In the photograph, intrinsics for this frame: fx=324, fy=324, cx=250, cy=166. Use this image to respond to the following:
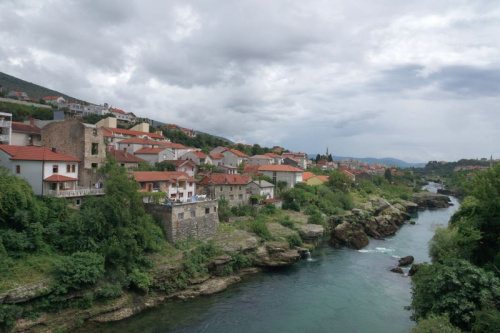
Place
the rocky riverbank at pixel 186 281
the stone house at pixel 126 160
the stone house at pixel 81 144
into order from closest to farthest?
the rocky riverbank at pixel 186 281, the stone house at pixel 81 144, the stone house at pixel 126 160

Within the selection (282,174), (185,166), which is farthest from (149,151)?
(282,174)

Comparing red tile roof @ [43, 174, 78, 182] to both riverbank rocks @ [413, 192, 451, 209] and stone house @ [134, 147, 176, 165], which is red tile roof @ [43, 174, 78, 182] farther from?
riverbank rocks @ [413, 192, 451, 209]

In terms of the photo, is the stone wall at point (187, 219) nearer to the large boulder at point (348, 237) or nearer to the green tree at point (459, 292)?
the large boulder at point (348, 237)

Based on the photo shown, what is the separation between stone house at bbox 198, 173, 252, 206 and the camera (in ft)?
131

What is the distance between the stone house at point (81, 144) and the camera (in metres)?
30.2

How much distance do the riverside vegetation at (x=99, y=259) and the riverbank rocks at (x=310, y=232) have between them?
5169 mm

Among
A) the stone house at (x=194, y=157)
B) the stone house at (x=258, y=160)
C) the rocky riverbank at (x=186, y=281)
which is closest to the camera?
the rocky riverbank at (x=186, y=281)

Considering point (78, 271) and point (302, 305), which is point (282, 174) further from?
point (78, 271)

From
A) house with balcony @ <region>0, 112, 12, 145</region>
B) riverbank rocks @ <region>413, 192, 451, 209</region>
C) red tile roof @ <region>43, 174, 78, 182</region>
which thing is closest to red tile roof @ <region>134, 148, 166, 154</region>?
house with balcony @ <region>0, 112, 12, 145</region>

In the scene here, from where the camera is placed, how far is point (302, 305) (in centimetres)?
2420

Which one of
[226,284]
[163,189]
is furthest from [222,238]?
[163,189]

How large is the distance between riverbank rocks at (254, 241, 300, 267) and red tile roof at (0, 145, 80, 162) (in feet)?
64.1

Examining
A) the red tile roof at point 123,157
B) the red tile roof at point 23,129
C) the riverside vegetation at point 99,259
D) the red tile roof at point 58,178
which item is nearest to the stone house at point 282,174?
the red tile roof at point 123,157

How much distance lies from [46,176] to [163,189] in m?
10.8
